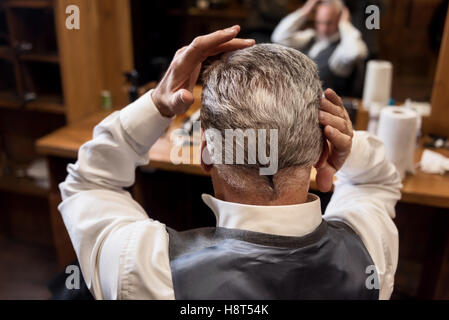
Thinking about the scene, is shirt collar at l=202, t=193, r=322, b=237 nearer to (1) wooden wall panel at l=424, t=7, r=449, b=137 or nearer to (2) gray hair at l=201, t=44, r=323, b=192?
(2) gray hair at l=201, t=44, r=323, b=192

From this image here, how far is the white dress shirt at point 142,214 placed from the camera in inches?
32.1

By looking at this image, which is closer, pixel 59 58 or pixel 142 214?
pixel 142 214

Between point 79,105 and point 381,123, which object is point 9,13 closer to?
point 79,105

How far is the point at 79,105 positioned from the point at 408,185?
1.54 meters

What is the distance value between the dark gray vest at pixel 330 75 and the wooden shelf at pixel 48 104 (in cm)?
144

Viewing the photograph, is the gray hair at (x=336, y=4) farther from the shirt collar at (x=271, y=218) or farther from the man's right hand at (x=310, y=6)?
the shirt collar at (x=271, y=218)

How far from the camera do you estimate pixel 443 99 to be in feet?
6.35

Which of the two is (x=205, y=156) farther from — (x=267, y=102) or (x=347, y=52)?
(x=347, y=52)

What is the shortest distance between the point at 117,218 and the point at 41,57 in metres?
1.53

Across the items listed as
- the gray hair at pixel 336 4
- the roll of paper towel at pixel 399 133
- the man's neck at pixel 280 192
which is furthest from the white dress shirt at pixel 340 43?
the man's neck at pixel 280 192

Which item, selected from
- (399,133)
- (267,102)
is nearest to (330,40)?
(399,133)

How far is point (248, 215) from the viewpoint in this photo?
83 centimetres
